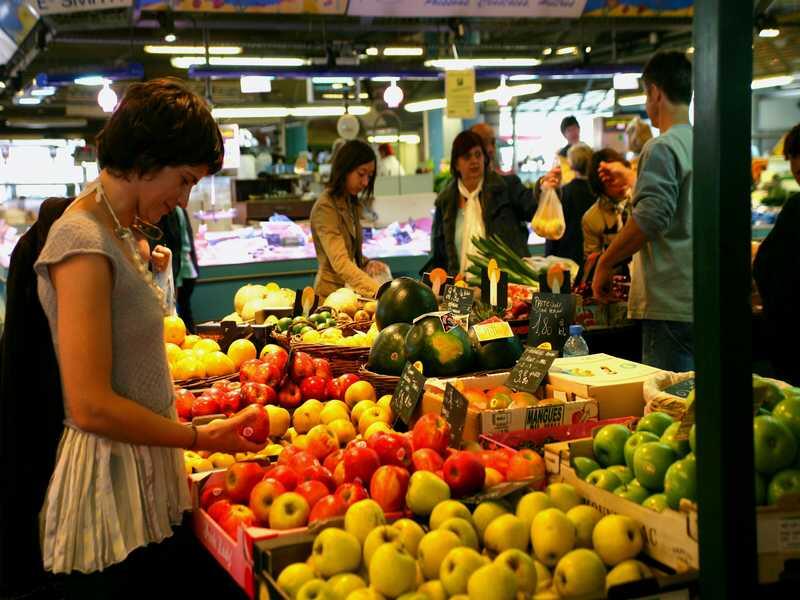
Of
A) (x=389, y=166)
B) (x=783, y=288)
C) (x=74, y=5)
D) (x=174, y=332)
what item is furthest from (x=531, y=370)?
(x=389, y=166)

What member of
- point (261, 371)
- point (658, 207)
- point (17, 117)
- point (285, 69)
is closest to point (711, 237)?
point (261, 371)

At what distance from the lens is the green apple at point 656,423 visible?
7.33 ft

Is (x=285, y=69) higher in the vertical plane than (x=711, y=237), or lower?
higher

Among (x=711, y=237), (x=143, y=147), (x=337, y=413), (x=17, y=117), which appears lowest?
(x=337, y=413)

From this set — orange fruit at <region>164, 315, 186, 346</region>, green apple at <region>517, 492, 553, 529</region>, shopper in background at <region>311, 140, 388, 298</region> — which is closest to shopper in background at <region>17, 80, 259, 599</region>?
green apple at <region>517, 492, 553, 529</region>

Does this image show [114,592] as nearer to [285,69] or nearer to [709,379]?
[709,379]

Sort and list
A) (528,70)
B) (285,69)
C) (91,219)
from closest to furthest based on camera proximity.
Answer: (91,219) < (285,69) < (528,70)

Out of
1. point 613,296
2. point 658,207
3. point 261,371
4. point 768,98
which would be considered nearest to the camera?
point 261,371

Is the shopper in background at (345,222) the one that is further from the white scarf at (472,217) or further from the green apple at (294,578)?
the green apple at (294,578)

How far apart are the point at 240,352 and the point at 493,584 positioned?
2.19 meters

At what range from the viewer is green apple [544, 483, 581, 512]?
205 centimetres

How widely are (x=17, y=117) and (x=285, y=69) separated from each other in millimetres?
16857

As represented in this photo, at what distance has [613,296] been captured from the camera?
474cm

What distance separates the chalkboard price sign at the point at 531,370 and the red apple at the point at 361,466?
74 centimetres
